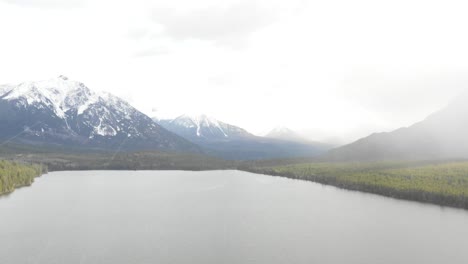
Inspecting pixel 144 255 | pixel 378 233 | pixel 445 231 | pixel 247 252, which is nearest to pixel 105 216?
pixel 144 255

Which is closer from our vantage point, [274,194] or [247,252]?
[247,252]

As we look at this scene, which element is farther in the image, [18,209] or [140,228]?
[18,209]

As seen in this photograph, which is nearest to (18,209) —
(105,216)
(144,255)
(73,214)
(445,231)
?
(73,214)

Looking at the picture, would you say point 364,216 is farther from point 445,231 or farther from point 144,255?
point 144,255

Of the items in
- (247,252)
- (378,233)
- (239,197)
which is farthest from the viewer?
(239,197)

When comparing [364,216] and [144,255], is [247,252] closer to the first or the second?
[144,255]

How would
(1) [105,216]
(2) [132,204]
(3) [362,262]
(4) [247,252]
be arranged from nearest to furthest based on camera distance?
(3) [362,262]
(4) [247,252]
(1) [105,216]
(2) [132,204]
